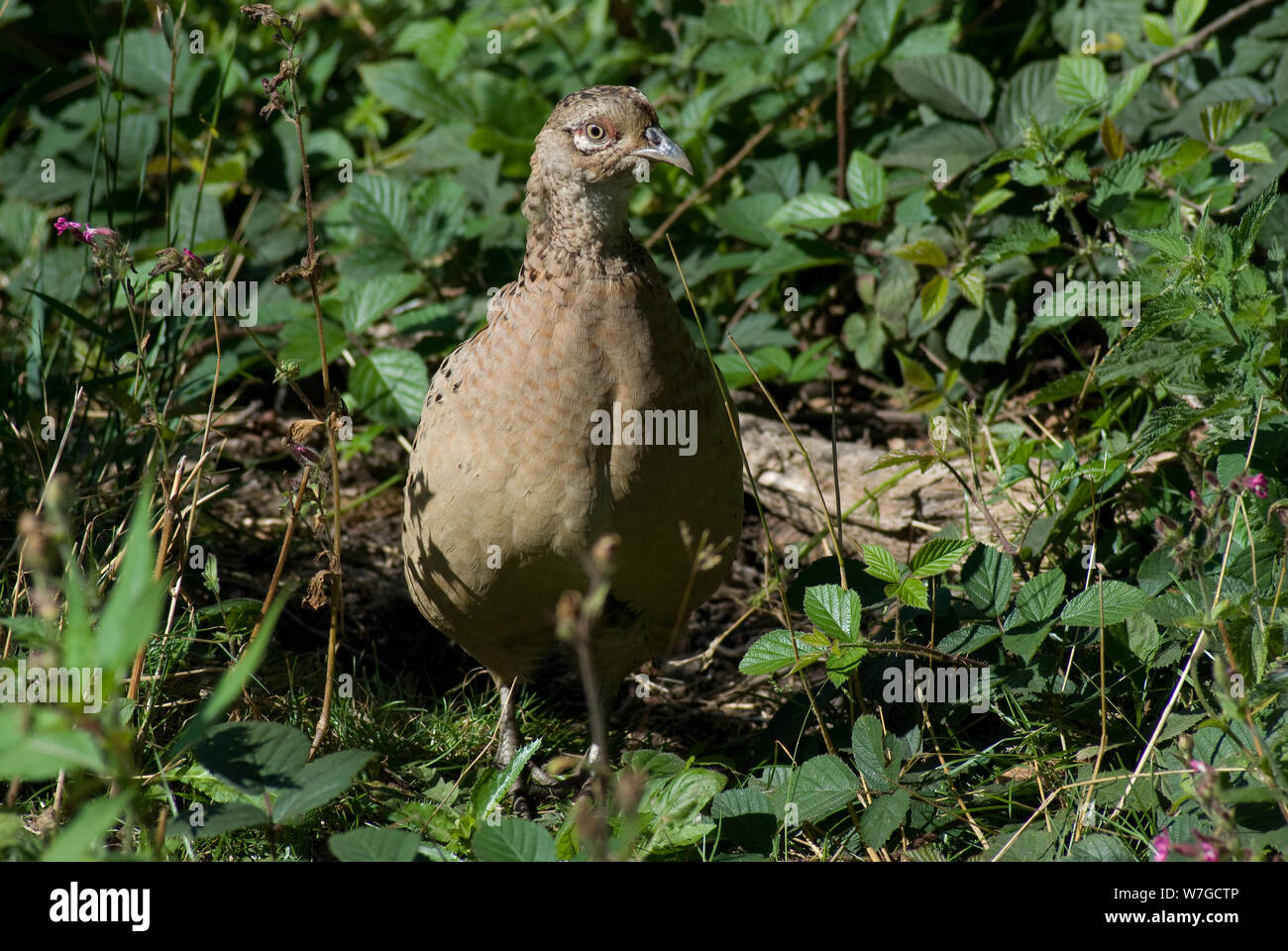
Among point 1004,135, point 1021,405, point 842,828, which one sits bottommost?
point 842,828

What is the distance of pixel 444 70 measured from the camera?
5.63 metres

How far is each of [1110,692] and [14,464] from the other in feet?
10.9

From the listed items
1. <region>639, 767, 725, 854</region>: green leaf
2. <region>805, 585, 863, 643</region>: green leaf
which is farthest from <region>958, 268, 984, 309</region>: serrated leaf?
<region>639, 767, 725, 854</region>: green leaf

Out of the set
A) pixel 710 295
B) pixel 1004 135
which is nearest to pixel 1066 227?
pixel 1004 135

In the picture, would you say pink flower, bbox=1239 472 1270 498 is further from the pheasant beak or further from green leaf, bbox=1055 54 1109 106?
green leaf, bbox=1055 54 1109 106

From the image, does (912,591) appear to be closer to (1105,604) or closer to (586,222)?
(1105,604)

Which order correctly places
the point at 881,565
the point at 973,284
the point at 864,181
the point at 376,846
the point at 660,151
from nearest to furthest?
the point at 376,846 < the point at 881,565 < the point at 660,151 < the point at 973,284 < the point at 864,181

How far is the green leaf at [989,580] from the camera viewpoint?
319 cm

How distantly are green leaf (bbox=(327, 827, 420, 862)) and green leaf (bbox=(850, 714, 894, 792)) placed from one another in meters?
1.13

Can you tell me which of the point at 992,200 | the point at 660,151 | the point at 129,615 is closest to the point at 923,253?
the point at 992,200

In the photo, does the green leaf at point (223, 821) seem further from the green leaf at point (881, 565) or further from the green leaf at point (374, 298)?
the green leaf at point (374, 298)

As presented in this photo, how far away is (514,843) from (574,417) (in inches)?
42.7

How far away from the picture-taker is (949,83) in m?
4.64
